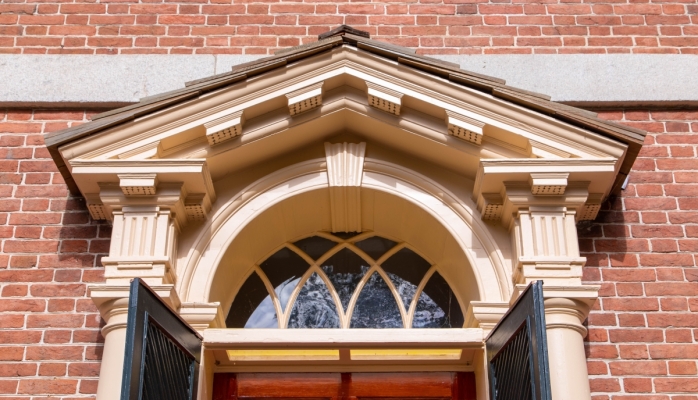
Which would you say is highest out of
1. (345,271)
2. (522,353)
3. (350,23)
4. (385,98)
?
(350,23)

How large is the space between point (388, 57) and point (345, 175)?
0.76 m

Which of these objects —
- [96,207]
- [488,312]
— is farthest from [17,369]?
[488,312]

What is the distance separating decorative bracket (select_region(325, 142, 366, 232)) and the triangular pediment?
197 millimetres

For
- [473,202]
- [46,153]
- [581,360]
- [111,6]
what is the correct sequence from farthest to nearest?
[111,6], [46,153], [473,202], [581,360]

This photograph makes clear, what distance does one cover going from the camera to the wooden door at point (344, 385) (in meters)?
5.42

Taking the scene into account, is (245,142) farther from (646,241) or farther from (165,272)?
(646,241)

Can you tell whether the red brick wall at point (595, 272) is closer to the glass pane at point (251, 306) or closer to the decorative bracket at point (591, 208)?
the decorative bracket at point (591, 208)

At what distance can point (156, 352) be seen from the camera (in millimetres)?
4398

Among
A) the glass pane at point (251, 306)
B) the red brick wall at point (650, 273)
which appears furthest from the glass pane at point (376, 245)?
the red brick wall at point (650, 273)

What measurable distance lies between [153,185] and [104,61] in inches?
60.1

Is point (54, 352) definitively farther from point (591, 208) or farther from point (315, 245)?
point (591, 208)

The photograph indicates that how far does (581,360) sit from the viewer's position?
15.5ft

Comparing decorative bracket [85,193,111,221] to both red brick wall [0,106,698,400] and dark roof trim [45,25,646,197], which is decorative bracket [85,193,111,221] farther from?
dark roof trim [45,25,646,197]

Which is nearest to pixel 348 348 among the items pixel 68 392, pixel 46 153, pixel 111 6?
pixel 68 392
